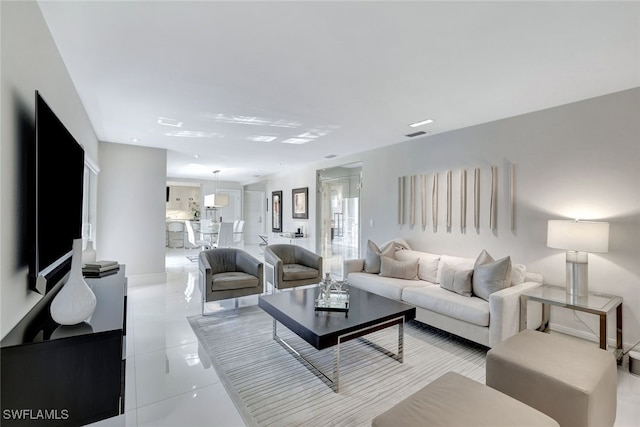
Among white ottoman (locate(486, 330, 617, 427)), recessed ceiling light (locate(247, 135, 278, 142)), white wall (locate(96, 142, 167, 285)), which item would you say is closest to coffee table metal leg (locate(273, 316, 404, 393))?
white ottoman (locate(486, 330, 617, 427))

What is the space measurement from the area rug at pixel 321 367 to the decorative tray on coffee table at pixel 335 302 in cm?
47

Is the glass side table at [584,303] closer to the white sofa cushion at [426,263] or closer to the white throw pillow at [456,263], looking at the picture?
the white throw pillow at [456,263]

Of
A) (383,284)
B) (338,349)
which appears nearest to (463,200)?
(383,284)

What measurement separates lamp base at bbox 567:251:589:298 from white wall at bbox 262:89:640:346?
0.86 feet

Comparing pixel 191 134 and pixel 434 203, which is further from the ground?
pixel 191 134

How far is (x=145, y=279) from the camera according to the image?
5.16 metres

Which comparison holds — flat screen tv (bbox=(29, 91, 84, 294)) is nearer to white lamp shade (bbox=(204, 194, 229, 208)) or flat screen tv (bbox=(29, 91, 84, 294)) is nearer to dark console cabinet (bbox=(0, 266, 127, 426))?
dark console cabinet (bbox=(0, 266, 127, 426))

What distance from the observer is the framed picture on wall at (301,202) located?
23.3ft

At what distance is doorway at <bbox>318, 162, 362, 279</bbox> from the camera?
591cm

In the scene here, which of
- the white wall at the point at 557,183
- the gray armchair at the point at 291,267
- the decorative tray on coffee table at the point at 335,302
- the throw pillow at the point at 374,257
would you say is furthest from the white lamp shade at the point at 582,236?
the gray armchair at the point at 291,267

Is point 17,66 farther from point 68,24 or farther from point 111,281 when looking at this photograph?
point 111,281

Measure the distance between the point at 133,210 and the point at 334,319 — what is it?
4418 millimetres

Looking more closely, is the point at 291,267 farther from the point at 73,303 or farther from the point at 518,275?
the point at 73,303

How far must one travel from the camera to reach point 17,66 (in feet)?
4.72
